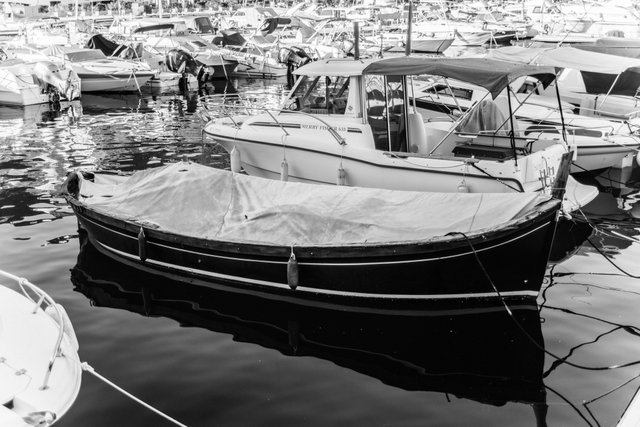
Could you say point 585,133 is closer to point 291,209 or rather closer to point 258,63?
point 291,209

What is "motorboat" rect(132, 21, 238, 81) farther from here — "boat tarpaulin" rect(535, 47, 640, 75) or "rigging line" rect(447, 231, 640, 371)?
"rigging line" rect(447, 231, 640, 371)

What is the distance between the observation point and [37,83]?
3069cm

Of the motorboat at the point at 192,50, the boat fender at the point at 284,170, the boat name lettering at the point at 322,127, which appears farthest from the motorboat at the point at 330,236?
the motorboat at the point at 192,50

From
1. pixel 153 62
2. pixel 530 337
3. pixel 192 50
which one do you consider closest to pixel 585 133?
pixel 530 337

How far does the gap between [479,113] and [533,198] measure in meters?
5.46

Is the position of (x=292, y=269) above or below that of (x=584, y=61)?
below

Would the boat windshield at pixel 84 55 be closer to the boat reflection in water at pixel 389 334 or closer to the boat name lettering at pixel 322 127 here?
the boat name lettering at pixel 322 127

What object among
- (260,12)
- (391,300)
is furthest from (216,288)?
(260,12)

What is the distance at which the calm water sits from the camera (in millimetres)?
7652

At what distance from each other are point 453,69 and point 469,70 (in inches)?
11.0

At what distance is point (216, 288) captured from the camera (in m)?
10.9

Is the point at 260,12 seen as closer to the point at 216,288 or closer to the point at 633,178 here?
the point at 633,178

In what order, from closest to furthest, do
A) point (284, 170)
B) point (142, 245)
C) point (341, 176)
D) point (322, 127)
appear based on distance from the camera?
point (142, 245) → point (341, 176) → point (322, 127) → point (284, 170)

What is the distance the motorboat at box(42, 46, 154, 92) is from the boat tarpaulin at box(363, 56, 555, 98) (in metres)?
22.8
